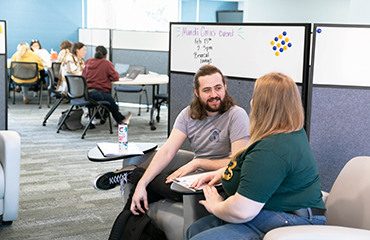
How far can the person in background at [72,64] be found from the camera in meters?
5.43

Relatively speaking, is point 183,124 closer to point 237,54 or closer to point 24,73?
point 237,54

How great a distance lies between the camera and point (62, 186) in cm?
317

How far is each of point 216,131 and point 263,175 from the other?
763 millimetres

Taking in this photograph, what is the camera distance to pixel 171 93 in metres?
3.01

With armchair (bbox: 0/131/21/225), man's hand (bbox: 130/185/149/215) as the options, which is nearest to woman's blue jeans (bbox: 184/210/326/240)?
man's hand (bbox: 130/185/149/215)

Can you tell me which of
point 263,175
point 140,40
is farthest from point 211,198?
point 140,40

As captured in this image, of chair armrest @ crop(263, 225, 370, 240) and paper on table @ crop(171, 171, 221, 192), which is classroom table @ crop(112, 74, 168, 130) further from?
chair armrest @ crop(263, 225, 370, 240)

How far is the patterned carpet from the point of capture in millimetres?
2424

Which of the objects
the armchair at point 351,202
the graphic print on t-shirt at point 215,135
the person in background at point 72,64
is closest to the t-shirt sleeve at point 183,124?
the graphic print on t-shirt at point 215,135

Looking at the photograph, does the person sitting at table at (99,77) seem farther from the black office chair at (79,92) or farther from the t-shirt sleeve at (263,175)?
the t-shirt sleeve at (263,175)

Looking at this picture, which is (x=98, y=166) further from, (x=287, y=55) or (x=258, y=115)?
(x=258, y=115)

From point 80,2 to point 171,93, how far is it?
695 cm

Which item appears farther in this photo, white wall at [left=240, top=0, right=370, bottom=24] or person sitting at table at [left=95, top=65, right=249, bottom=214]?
white wall at [left=240, top=0, right=370, bottom=24]

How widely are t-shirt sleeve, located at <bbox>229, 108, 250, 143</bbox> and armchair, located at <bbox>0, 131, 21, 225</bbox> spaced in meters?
1.23
